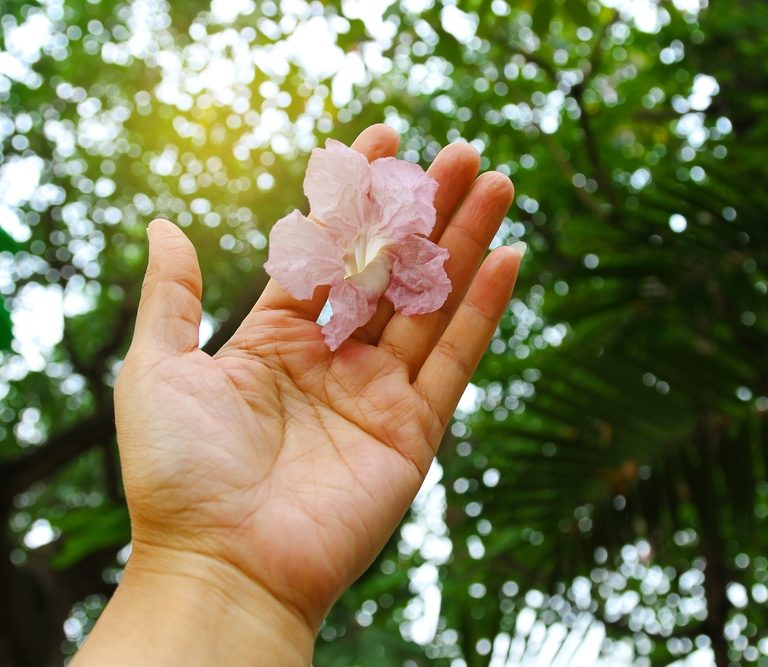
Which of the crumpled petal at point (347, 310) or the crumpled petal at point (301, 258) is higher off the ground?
the crumpled petal at point (301, 258)

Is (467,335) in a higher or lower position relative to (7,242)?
lower

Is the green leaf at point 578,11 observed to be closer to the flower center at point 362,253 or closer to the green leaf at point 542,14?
the green leaf at point 542,14

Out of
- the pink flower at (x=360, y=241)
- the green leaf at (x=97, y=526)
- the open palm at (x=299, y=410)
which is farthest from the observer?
the green leaf at (x=97, y=526)

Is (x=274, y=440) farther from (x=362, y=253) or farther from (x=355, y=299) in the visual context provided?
(x=362, y=253)

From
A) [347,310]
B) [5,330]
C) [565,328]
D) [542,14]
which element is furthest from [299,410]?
[565,328]

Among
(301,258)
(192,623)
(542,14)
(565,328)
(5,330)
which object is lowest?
(565,328)

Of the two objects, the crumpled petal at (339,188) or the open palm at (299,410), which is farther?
the crumpled petal at (339,188)

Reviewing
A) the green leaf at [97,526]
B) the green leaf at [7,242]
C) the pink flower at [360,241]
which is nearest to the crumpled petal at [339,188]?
the pink flower at [360,241]
